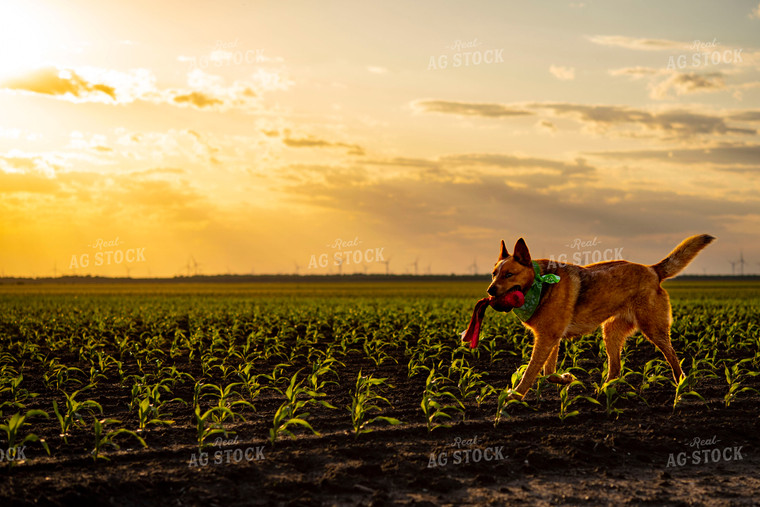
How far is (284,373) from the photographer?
1120cm

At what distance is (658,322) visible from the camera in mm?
8484

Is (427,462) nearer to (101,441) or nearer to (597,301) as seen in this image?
(101,441)

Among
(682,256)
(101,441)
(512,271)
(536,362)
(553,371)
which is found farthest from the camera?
(682,256)

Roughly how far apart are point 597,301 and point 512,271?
1.57 m

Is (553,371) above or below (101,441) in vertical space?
above

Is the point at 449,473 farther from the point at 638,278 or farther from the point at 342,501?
the point at 638,278

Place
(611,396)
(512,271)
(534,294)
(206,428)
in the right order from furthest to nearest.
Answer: (534,294)
(512,271)
(611,396)
(206,428)

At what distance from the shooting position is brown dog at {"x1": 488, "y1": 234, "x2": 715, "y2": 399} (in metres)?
7.73

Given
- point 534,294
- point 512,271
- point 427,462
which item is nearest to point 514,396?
point 534,294

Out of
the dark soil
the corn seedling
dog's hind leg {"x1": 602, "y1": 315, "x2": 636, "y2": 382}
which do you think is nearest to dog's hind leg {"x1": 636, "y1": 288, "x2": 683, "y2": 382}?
the corn seedling

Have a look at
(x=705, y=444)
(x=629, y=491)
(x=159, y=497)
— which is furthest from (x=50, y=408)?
(x=705, y=444)

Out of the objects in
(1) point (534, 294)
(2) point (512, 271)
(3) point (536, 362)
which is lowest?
(3) point (536, 362)

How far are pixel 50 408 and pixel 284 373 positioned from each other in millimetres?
3915

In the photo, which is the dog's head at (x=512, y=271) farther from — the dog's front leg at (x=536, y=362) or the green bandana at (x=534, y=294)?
the dog's front leg at (x=536, y=362)
